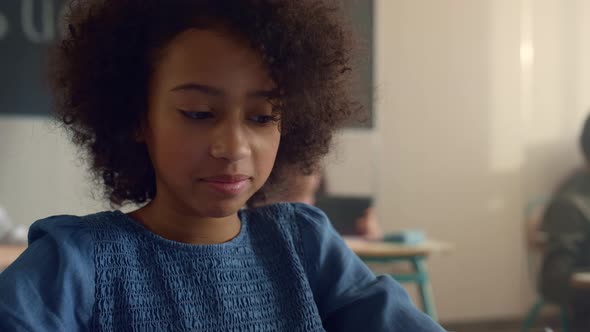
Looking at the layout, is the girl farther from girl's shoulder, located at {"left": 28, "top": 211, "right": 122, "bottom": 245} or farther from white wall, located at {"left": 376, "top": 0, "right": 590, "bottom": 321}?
white wall, located at {"left": 376, "top": 0, "right": 590, "bottom": 321}

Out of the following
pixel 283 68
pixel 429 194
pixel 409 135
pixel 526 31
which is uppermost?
pixel 526 31

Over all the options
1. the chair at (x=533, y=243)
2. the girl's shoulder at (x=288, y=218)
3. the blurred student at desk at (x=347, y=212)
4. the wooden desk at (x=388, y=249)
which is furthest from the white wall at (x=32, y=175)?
the chair at (x=533, y=243)

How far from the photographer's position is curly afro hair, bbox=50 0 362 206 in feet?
2.22

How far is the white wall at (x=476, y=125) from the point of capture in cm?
341

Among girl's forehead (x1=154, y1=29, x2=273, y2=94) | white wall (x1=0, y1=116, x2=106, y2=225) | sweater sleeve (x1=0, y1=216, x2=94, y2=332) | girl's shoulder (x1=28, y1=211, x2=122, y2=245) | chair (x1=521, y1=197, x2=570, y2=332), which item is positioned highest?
girl's forehead (x1=154, y1=29, x2=273, y2=94)

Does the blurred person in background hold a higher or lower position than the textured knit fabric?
lower

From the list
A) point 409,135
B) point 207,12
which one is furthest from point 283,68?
point 409,135

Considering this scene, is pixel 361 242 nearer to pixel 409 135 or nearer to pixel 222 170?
pixel 409 135

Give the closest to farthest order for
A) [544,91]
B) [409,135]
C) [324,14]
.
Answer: [324,14]
[409,135]
[544,91]

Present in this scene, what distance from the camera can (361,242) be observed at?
7.50 ft

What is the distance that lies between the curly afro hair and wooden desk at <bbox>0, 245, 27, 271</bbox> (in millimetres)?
879

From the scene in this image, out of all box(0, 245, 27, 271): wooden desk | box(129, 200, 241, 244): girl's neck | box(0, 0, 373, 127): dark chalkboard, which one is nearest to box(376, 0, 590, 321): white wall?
box(0, 0, 373, 127): dark chalkboard

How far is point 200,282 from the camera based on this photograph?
2.22 ft

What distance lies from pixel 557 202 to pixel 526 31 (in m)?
1.48
